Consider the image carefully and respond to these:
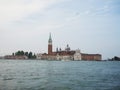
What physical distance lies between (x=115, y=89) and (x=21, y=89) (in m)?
9.28

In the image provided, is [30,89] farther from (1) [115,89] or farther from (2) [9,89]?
(1) [115,89]

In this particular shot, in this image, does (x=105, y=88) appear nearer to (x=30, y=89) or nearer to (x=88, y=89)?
(x=88, y=89)

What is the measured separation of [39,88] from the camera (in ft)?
79.0

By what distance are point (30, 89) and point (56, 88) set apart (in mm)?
2721

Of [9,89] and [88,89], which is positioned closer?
[9,89]

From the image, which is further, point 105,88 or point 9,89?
point 105,88

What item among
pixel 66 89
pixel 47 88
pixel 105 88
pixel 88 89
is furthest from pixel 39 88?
pixel 105 88

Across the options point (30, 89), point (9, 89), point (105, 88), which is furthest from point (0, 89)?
point (105, 88)

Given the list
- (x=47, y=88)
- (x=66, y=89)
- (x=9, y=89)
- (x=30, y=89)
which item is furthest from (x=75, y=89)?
(x=9, y=89)

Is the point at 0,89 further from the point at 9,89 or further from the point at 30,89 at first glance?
the point at 30,89

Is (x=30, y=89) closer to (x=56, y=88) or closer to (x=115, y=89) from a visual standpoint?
(x=56, y=88)

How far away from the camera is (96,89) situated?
80.2ft

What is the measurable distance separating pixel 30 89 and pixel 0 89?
2.75 metres

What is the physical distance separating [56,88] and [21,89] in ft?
11.6
